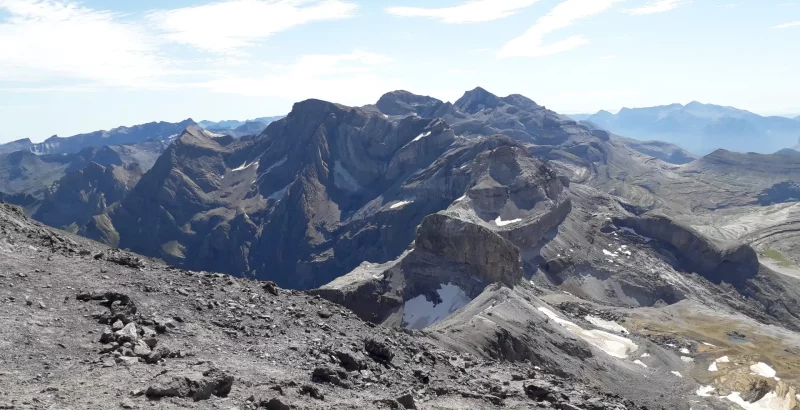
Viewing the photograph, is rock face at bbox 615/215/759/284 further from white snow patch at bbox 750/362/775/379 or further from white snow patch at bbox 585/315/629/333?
white snow patch at bbox 750/362/775/379

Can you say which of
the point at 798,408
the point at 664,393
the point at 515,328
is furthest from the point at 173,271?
the point at 798,408

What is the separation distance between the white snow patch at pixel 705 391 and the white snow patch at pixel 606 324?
58.6ft

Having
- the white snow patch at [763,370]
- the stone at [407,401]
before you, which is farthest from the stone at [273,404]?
the white snow patch at [763,370]

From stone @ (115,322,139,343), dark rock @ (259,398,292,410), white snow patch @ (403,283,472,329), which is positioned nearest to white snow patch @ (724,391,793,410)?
white snow patch @ (403,283,472,329)

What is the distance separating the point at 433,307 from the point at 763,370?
1791 inches

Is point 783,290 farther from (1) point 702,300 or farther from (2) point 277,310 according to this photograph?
(2) point 277,310

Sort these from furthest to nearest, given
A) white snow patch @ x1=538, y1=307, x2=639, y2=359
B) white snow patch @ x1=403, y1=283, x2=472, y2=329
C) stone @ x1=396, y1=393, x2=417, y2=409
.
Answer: white snow patch @ x1=403, y1=283, x2=472, y2=329 < white snow patch @ x1=538, y1=307, x2=639, y2=359 < stone @ x1=396, y1=393, x2=417, y2=409

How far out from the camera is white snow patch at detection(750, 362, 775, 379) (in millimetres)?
76294

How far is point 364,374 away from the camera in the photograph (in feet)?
90.6

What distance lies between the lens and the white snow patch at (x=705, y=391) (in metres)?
64.7

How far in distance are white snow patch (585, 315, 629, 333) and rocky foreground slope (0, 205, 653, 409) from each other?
53.2 metres

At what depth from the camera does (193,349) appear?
85.0 ft

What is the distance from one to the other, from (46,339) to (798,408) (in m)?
71.9

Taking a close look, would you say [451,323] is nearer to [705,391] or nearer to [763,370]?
[705,391]
